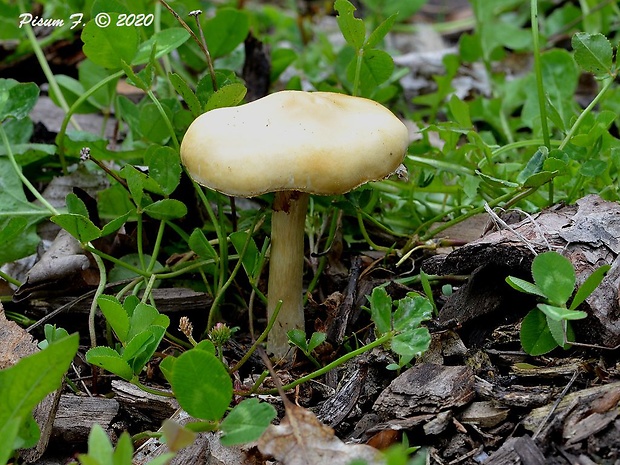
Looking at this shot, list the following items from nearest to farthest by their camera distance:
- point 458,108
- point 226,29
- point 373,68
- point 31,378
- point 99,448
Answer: point 99,448 → point 31,378 → point 373,68 → point 458,108 → point 226,29

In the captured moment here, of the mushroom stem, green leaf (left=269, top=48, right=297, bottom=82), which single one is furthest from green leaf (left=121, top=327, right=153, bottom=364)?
green leaf (left=269, top=48, right=297, bottom=82)

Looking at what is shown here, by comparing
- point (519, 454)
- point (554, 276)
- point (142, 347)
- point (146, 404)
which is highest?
point (554, 276)

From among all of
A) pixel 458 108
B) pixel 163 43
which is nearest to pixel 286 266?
pixel 163 43

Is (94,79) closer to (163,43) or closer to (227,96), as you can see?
(163,43)

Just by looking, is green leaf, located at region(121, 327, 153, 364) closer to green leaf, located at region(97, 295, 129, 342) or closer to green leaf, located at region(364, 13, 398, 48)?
green leaf, located at region(97, 295, 129, 342)

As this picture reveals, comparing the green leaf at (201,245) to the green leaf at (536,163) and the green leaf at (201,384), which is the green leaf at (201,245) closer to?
the green leaf at (201,384)

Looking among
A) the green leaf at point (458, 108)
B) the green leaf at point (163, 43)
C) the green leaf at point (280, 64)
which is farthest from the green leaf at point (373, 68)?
the green leaf at point (280, 64)
